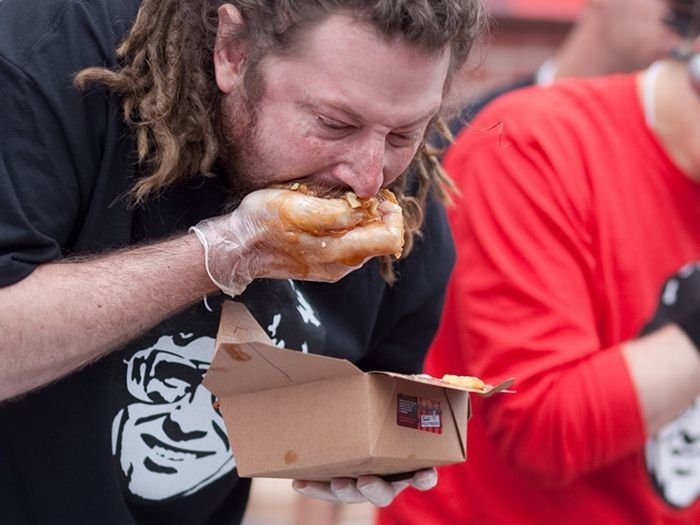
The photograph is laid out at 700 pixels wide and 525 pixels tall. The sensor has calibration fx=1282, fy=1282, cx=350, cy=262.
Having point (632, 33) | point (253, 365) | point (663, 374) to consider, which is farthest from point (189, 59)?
point (632, 33)

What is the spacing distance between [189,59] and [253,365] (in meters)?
0.53

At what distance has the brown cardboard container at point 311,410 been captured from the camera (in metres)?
1.97

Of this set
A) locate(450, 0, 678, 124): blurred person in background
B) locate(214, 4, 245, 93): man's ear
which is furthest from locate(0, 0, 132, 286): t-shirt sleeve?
locate(450, 0, 678, 124): blurred person in background

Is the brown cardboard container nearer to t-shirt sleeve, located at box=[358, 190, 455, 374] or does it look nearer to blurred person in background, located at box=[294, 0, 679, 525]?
t-shirt sleeve, located at box=[358, 190, 455, 374]

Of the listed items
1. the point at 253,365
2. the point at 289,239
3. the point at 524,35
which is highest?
the point at 289,239

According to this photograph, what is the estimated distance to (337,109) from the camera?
200 cm

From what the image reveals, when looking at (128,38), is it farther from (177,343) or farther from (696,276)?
(696,276)

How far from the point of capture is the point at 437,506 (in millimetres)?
2908

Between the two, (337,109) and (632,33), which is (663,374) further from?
(632,33)

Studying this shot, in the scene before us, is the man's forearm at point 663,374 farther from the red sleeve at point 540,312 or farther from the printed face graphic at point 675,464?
the printed face graphic at point 675,464

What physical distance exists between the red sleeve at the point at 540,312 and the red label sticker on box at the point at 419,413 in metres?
0.66

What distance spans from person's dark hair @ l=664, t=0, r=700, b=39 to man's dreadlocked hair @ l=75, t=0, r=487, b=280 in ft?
3.66

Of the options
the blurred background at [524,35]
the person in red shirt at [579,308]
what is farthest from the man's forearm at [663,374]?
the blurred background at [524,35]

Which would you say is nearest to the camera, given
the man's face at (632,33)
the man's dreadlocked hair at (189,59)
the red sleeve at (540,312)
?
the man's dreadlocked hair at (189,59)
